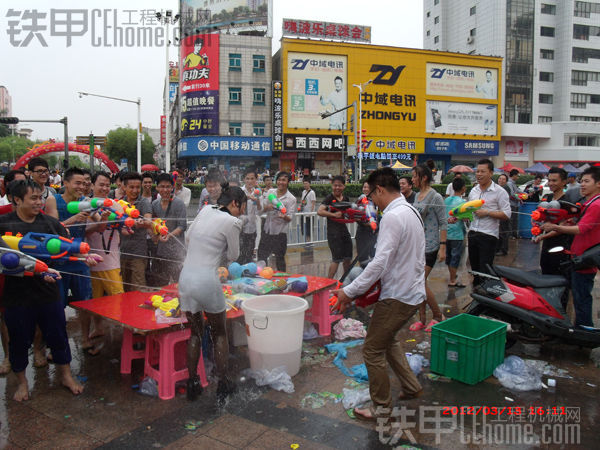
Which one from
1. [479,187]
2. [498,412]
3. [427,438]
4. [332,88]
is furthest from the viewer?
[332,88]

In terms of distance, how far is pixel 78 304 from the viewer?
13.8 ft

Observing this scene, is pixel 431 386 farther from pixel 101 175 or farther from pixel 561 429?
pixel 101 175

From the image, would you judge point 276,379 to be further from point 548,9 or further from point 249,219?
point 548,9

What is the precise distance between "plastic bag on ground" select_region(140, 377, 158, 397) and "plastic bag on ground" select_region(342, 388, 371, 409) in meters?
1.61

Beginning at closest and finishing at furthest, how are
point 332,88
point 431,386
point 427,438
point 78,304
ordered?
point 427,438 < point 431,386 < point 78,304 < point 332,88

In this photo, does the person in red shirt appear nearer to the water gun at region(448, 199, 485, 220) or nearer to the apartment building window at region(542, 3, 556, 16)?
the water gun at region(448, 199, 485, 220)

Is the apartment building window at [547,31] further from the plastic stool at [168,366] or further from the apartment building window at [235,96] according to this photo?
the plastic stool at [168,366]

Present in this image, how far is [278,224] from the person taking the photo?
6918mm

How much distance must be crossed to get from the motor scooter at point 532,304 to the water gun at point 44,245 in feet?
12.7

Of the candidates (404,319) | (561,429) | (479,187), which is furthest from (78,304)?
(479,187)

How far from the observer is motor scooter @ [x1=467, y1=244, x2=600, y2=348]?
428 cm

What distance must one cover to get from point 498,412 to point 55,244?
372 centimetres

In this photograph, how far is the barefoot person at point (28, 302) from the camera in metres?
3.54

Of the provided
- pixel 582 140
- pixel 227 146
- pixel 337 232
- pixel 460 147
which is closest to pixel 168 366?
pixel 337 232
